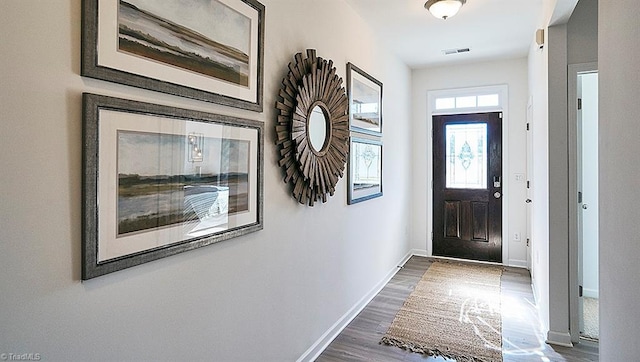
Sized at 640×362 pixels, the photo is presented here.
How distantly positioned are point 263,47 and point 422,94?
12.6 ft

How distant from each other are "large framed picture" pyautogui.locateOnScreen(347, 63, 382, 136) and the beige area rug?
171 centimetres

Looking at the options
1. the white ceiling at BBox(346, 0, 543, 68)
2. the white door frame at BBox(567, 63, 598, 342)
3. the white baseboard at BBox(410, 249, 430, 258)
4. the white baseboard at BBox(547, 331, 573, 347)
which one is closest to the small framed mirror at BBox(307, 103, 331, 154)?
the white ceiling at BBox(346, 0, 543, 68)

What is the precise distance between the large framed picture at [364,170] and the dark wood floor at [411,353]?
102cm

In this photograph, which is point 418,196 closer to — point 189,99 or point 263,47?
point 263,47

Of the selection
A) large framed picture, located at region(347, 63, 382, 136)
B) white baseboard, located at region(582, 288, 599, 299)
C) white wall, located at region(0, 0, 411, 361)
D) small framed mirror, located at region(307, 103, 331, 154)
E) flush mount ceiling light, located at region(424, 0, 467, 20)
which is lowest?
white baseboard, located at region(582, 288, 599, 299)

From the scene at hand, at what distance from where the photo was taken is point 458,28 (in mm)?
3689

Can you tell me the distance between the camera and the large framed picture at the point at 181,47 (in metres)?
1.18

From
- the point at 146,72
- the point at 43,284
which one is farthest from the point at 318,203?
the point at 43,284

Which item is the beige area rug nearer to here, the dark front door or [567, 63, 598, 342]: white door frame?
the dark front door

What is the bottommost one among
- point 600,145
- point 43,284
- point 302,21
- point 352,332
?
point 352,332

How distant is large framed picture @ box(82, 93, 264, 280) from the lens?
1.16 metres

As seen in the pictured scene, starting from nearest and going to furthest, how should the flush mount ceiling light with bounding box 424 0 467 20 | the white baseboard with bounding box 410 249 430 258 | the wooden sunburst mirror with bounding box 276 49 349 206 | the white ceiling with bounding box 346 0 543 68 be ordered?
the wooden sunburst mirror with bounding box 276 49 349 206, the flush mount ceiling light with bounding box 424 0 467 20, the white ceiling with bounding box 346 0 543 68, the white baseboard with bounding box 410 249 430 258

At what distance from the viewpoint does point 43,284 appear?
104 cm

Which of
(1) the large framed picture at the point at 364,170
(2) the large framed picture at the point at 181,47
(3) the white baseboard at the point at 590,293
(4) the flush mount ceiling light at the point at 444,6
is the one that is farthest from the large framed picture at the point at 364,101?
(3) the white baseboard at the point at 590,293
